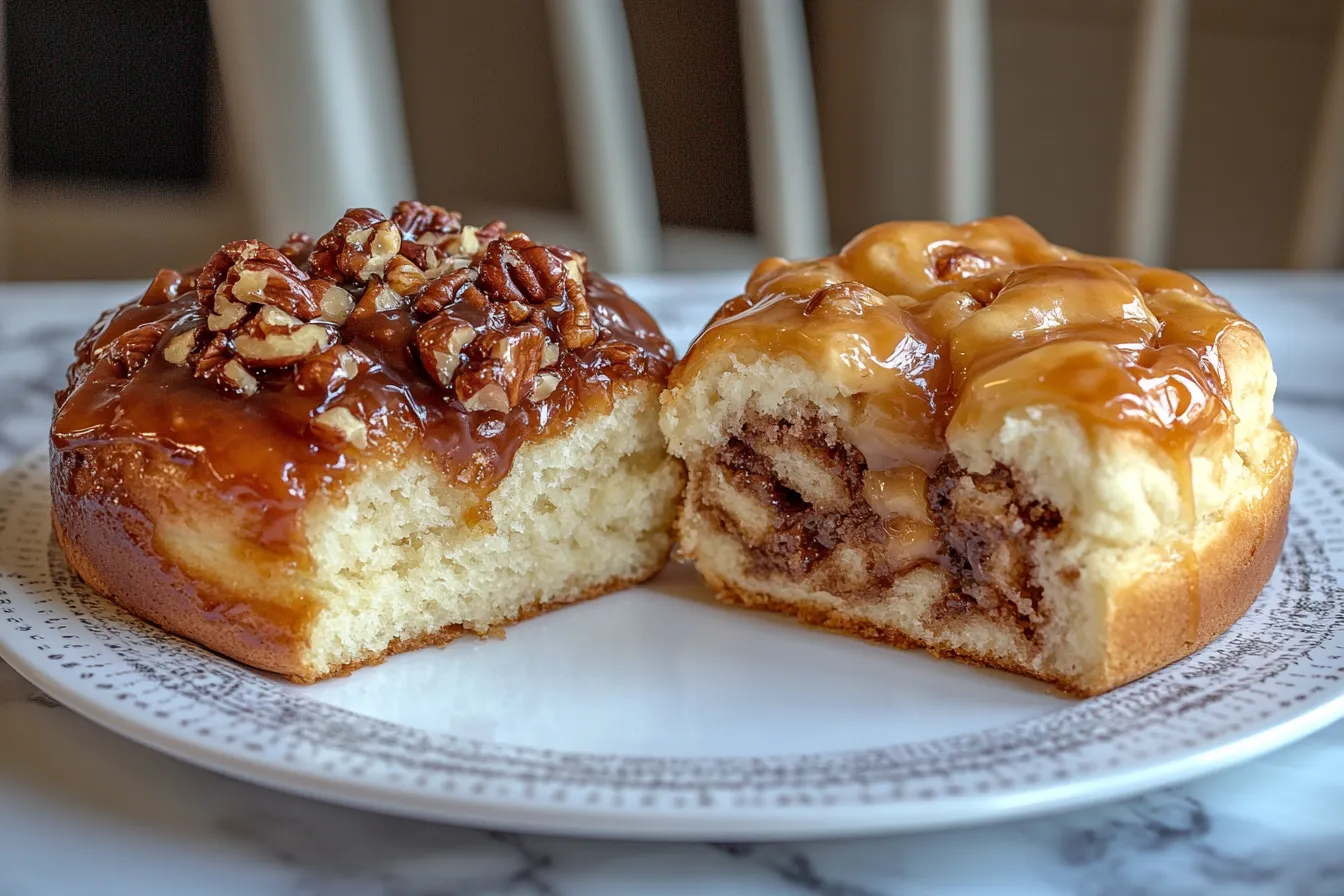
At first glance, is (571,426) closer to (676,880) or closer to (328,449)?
(328,449)

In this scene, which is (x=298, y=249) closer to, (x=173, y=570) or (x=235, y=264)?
(x=235, y=264)

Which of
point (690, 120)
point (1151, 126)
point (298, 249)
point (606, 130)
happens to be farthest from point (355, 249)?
point (1151, 126)

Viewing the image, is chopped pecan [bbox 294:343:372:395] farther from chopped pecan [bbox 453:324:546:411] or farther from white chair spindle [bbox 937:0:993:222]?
white chair spindle [bbox 937:0:993:222]

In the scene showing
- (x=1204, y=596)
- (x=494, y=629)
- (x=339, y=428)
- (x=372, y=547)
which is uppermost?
(x=339, y=428)

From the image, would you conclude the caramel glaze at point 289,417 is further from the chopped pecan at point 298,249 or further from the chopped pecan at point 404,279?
the chopped pecan at point 298,249

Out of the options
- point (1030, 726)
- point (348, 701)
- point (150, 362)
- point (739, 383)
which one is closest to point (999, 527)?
point (1030, 726)

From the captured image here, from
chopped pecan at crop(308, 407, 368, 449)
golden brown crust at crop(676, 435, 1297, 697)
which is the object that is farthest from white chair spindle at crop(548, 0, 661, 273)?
chopped pecan at crop(308, 407, 368, 449)
